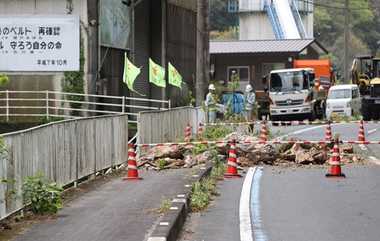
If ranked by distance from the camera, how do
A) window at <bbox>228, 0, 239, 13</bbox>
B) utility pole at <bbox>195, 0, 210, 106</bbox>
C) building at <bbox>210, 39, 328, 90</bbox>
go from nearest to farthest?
utility pole at <bbox>195, 0, 210, 106</bbox>, building at <bbox>210, 39, 328, 90</bbox>, window at <bbox>228, 0, 239, 13</bbox>

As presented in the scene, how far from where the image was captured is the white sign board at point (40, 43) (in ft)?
96.9

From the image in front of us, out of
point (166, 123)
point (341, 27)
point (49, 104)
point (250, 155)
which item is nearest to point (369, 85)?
point (49, 104)

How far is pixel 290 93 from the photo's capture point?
1751 inches

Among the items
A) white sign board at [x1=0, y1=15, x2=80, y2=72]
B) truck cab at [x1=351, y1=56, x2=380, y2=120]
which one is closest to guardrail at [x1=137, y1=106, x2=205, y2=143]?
white sign board at [x1=0, y1=15, x2=80, y2=72]

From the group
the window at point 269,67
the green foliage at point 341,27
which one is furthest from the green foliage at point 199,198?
the green foliage at point 341,27

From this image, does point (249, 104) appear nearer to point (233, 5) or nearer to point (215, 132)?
point (215, 132)

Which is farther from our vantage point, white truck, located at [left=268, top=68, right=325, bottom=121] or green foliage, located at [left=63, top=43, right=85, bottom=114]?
white truck, located at [left=268, top=68, right=325, bottom=121]

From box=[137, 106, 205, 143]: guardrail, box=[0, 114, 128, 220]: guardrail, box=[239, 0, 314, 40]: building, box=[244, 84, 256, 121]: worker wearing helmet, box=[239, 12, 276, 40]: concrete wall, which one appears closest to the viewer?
box=[0, 114, 128, 220]: guardrail

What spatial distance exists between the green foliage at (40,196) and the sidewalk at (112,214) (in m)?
0.20

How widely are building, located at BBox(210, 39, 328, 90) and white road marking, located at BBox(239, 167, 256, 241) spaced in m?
48.6

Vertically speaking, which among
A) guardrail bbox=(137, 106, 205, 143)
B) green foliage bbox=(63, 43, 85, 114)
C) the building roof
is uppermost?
the building roof

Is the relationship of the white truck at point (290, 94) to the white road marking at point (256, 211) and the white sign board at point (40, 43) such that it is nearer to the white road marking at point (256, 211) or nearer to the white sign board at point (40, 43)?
the white sign board at point (40, 43)

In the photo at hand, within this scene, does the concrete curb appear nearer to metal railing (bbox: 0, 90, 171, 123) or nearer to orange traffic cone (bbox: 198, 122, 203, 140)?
orange traffic cone (bbox: 198, 122, 203, 140)

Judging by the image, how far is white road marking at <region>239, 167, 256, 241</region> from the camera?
10.4m
